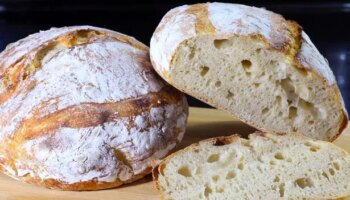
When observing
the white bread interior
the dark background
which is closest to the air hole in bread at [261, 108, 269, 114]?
the white bread interior

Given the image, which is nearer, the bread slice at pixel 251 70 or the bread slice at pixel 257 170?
the bread slice at pixel 257 170

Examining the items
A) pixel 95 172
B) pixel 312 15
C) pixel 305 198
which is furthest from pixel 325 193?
pixel 312 15

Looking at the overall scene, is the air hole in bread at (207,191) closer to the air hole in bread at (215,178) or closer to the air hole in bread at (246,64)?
the air hole in bread at (215,178)

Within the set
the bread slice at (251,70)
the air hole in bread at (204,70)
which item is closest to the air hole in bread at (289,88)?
the bread slice at (251,70)

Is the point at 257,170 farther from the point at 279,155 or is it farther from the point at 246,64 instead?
the point at 246,64

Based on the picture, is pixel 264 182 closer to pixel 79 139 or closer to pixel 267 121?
pixel 267 121

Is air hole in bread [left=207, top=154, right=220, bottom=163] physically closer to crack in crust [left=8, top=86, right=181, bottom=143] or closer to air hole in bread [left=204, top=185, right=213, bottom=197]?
air hole in bread [left=204, top=185, right=213, bottom=197]

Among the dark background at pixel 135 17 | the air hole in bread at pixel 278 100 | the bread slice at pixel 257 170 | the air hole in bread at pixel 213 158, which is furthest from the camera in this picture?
the dark background at pixel 135 17
